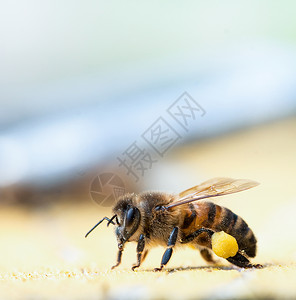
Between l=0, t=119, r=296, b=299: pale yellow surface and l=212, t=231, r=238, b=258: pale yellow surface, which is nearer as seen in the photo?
l=0, t=119, r=296, b=299: pale yellow surface

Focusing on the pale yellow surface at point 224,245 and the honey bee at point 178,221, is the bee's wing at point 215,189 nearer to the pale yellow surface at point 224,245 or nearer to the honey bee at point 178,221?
the honey bee at point 178,221

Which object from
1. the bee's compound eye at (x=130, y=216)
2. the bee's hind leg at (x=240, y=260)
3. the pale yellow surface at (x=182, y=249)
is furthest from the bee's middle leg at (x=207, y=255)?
the bee's compound eye at (x=130, y=216)

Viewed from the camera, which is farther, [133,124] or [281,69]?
A: [281,69]

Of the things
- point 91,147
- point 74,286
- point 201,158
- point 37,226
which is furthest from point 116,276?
point 201,158

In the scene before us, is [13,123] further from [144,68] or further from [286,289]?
[286,289]

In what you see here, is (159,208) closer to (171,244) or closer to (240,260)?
(171,244)

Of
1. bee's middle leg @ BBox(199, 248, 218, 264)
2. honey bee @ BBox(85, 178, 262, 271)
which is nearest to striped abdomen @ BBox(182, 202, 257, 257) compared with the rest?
honey bee @ BBox(85, 178, 262, 271)

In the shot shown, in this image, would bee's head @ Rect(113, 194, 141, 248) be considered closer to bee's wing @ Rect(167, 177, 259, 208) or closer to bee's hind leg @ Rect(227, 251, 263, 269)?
bee's wing @ Rect(167, 177, 259, 208)
